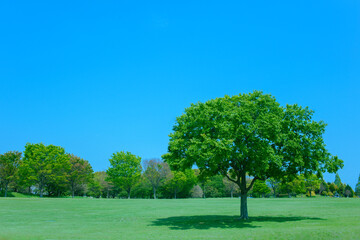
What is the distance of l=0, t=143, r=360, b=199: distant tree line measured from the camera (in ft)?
295

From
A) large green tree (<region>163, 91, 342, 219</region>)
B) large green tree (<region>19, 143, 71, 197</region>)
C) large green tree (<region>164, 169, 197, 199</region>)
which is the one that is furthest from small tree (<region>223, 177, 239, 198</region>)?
large green tree (<region>163, 91, 342, 219</region>)

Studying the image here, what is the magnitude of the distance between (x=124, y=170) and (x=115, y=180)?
4.83m

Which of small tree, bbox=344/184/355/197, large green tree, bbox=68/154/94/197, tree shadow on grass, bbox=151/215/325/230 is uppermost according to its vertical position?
large green tree, bbox=68/154/94/197

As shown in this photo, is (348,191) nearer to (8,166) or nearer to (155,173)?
(155,173)

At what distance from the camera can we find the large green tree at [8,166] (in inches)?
3379

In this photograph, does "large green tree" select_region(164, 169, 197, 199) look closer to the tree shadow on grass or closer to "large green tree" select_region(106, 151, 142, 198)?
"large green tree" select_region(106, 151, 142, 198)

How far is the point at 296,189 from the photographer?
108438 millimetres

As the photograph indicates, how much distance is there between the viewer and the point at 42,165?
296ft

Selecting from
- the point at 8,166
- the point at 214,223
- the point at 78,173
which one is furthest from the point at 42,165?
the point at 214,223

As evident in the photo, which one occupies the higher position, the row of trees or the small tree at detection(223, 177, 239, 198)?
the row of trees

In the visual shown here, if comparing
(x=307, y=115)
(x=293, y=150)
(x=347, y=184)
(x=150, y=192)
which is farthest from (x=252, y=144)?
(x=347, y=184)

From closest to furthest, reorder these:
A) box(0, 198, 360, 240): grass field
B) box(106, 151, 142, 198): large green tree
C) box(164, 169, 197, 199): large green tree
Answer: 1. box(0, 198, 360, 240): grass field
2. box(106, 151, 142, 198): large green tree
3. box(164, 169, 197, 199): large green tree

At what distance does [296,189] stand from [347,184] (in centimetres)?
3984

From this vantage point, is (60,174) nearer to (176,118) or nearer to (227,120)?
(176,118)
